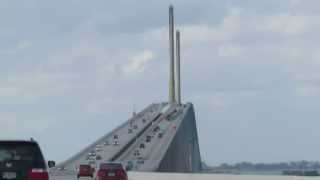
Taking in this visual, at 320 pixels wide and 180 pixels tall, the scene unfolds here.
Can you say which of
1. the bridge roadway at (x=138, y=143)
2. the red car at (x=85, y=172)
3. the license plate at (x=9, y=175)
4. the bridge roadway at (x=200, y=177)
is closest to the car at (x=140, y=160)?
the bridge roadway at (x=138, y=143)

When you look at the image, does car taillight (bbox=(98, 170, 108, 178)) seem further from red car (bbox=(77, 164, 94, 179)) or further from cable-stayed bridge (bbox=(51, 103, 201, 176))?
cable-stayed bridge (bbox=(51, 103, 201, 176))

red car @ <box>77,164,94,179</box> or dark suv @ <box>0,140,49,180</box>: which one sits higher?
dark suv @ <box>0,140,49,180</box>

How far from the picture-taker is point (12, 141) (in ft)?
76.1

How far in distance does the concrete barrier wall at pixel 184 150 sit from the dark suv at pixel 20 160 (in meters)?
93.8

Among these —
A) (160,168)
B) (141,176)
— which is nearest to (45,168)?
(141,176)

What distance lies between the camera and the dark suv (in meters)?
23.2

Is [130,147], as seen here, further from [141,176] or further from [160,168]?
[141,176]

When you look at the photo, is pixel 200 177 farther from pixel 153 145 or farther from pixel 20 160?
pixel 153 145

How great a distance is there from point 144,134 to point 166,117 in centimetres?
1200

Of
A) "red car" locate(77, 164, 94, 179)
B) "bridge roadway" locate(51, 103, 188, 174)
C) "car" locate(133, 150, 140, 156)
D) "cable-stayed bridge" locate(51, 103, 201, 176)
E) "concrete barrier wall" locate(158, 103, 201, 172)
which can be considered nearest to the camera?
"red car" locate(77, 164, 94, 179)

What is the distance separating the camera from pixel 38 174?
23.0 metres

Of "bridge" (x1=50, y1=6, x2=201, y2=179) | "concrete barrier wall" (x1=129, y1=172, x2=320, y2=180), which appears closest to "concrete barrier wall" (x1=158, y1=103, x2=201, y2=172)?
"bridge" (x1=50, y1=6, x2=201, y2=179)

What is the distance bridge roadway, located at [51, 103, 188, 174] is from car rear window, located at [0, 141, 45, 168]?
92107 millimetres

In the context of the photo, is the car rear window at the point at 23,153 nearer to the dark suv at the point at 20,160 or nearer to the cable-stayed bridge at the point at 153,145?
the dark suv at the point at 20,160
